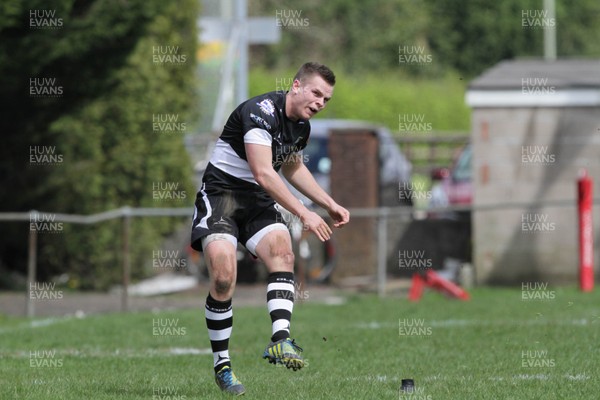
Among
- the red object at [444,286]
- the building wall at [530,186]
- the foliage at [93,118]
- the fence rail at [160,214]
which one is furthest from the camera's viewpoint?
the building wall at [530,186]

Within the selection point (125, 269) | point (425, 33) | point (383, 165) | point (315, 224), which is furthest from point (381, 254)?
point (425, 33)

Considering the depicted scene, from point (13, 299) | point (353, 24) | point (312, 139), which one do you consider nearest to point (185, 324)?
point (13, 299)

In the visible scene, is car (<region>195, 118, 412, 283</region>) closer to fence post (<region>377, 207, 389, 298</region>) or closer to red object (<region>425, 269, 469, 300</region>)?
fence post (<region>377, 207, 389, 298</region>)

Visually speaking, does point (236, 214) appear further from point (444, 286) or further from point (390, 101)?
point (390, 101)

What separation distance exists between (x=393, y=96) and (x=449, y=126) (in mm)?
3307

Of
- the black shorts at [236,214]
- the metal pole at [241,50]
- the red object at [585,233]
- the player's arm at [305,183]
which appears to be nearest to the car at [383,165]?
the metal pole at [241,50]

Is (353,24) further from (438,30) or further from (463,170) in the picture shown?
(463,170)

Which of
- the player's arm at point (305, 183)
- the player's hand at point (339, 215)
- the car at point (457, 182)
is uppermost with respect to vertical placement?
the player's arm at point (305, 183)

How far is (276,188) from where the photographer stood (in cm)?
820

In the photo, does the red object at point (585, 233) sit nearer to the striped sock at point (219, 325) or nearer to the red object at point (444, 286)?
the red object at point (444, 286)

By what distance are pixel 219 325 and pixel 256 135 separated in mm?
1282

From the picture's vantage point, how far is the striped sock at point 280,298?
8352 mm

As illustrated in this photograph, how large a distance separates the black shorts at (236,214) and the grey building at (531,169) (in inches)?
464

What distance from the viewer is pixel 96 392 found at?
27.7ft
